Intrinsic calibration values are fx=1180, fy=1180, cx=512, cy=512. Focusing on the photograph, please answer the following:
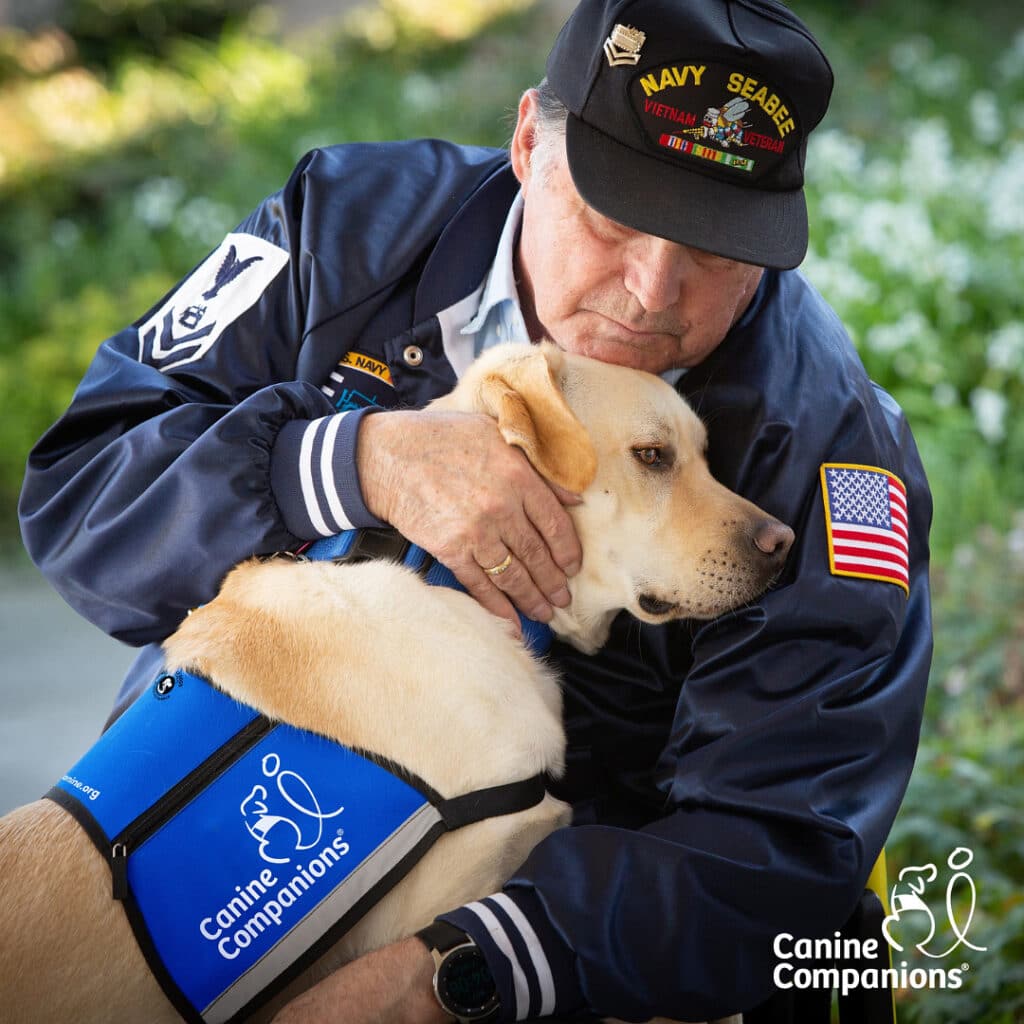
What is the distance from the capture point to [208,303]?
92.7 inches

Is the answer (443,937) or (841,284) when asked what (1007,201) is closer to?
(841,284)

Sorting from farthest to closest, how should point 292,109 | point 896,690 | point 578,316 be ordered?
1. point 292,109
2. point 578,316
3. point 896,690

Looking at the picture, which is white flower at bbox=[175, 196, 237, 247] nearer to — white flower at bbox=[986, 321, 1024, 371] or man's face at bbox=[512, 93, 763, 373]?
white flower at bbox=[986, 321, 1024, 371]

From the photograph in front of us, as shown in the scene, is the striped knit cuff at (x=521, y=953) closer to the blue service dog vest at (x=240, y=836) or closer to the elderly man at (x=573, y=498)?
the elderly man at (x=573, y=498)

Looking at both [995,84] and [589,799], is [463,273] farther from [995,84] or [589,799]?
[995,84]

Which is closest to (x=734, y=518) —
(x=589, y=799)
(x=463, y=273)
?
(x=589, y=799)

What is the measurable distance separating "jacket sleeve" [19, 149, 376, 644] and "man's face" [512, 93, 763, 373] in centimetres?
47

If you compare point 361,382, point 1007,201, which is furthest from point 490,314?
point 1007,201

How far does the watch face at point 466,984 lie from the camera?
5.72 ft

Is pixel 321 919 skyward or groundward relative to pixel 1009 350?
skyward

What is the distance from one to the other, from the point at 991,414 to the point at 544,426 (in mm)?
3125

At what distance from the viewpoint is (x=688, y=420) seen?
217 centimetres

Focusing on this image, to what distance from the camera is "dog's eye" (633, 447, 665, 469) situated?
7.11 ft

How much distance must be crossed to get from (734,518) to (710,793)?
1.57 feet
